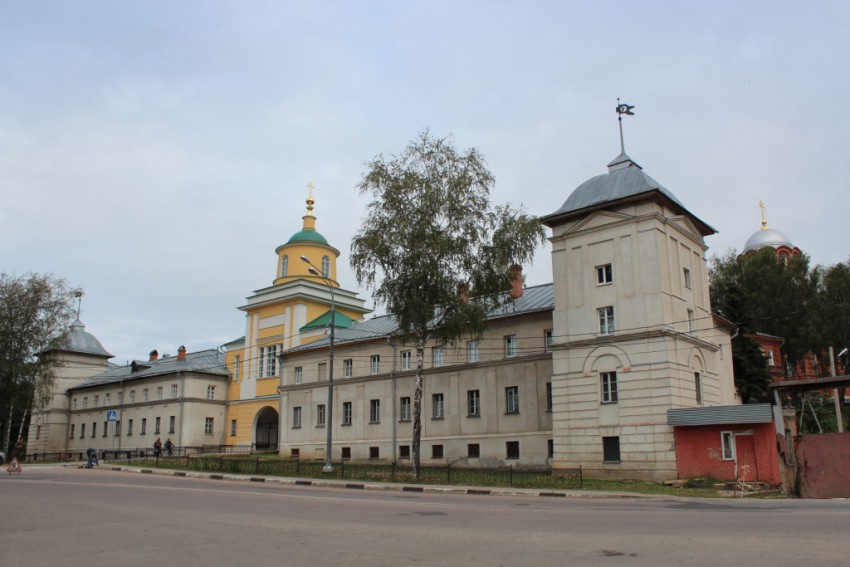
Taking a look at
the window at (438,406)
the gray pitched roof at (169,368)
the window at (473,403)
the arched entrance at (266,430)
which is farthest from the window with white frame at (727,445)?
the gray pitched roof at (169,368)

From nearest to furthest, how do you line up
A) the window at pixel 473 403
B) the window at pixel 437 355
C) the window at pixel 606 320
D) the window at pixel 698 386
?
the window at pixel 606 320, the window at pixel 698 386, the window at pixel 473 403, the window at pixel 437 355

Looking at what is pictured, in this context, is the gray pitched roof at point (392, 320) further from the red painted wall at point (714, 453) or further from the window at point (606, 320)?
the red painted wall at point (714, 453)

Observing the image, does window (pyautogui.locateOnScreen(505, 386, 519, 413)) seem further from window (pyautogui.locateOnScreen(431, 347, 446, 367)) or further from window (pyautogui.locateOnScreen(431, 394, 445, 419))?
window (pyautogui.locateOnScreen(431, 347, 446, 367))

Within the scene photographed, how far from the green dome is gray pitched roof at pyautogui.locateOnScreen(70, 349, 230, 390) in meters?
12.9

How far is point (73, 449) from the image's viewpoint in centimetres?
7069

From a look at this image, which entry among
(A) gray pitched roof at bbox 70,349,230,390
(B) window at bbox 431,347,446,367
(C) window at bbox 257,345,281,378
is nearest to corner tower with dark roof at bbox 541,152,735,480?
(B) window at bbox 431,347,446,367

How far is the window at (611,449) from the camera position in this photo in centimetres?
2998

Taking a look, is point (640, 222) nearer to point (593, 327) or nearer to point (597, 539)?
point (593, 327)

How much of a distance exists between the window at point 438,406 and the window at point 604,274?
1310 centimetres

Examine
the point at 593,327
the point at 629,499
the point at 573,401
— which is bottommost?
the point at 629,499

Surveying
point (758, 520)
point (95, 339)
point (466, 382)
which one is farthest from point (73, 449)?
point (758, 520)

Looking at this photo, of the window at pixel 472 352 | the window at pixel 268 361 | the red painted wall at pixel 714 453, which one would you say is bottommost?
the red painted wall at pixel 714 453

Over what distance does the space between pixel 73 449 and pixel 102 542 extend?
2683 inches

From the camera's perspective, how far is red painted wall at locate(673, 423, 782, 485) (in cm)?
2677
